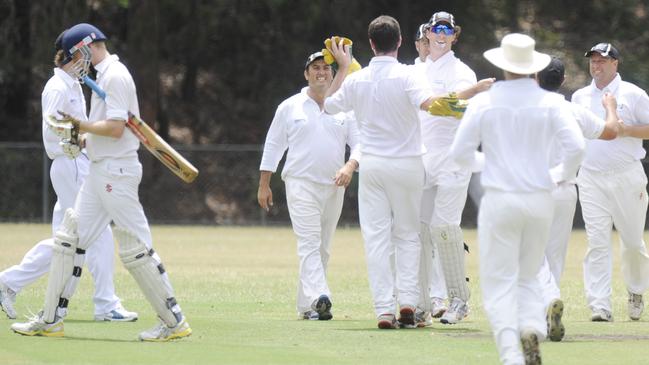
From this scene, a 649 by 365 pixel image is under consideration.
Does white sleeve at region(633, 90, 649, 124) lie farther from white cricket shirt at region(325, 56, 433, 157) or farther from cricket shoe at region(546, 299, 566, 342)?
cricket shoe at region(546, 299, 566, 342)

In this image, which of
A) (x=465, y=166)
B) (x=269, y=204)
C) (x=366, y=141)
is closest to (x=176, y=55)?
(x=269, y=204)

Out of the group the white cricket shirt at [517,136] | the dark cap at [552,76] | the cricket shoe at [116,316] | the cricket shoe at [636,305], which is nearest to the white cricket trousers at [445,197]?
the dark cap at [552,76]

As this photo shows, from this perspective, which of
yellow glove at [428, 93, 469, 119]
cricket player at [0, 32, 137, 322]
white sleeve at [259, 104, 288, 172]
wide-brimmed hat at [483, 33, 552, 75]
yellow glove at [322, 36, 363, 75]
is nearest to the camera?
wide-brimmed hat at [483, 33, 552, 75]

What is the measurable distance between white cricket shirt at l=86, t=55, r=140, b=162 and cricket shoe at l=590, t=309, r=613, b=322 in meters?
4.40

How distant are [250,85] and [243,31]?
1.51 meters

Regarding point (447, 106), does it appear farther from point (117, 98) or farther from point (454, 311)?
point (117, 98)

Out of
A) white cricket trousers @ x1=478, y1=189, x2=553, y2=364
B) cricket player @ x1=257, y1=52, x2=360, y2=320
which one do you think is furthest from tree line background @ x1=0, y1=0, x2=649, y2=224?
white cricket trousers @ x1=478, y1=189, x2=553, y2=364

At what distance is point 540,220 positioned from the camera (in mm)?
8516

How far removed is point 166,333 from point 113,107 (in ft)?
5.38

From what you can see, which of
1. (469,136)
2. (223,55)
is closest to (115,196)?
(469,136)

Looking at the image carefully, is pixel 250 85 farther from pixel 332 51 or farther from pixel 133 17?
pixel 332 51

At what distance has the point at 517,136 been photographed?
8.48 metres

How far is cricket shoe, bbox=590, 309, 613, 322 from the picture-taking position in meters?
12.2

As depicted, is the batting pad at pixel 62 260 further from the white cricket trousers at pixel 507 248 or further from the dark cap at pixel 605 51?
the dark cap at pixel 605 51
